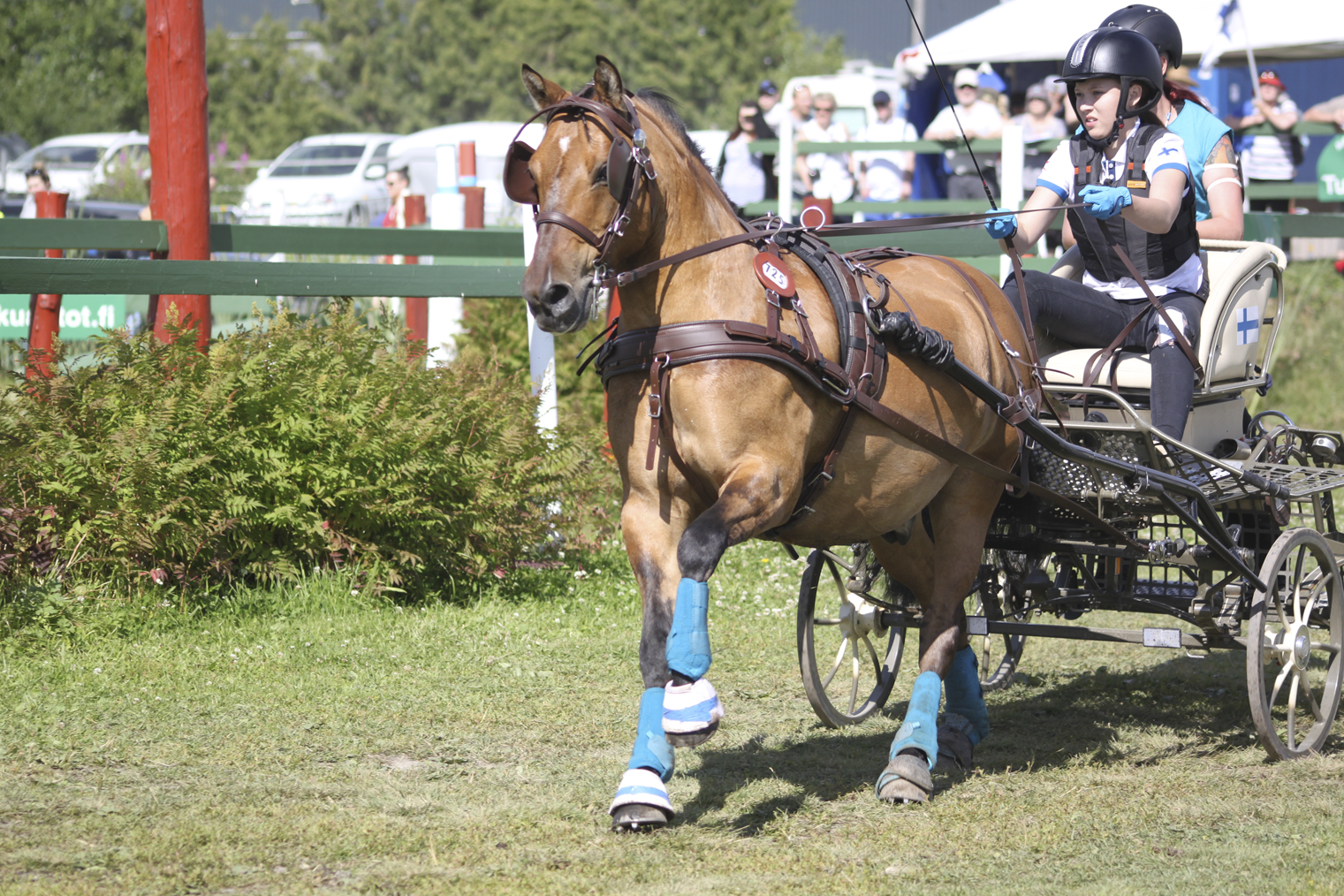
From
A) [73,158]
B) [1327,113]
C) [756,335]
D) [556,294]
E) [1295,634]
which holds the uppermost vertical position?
[73,158]

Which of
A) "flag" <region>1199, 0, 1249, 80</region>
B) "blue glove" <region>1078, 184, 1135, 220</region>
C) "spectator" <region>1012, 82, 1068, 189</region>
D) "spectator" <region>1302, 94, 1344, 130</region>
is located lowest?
"blue glove" <region>1078, 184, 1135, 220</region>

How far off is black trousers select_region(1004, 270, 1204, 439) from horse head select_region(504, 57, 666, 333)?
1.92 metres

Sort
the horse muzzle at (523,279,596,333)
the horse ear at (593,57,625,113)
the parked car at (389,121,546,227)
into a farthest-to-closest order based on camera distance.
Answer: the parked car at (389,121,546,227) < the horse ear at (593,57,625,113) < the horse muzzle at (523,279,596,333)

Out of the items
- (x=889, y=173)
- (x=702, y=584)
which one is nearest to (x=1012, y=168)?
(x=889, y=173)

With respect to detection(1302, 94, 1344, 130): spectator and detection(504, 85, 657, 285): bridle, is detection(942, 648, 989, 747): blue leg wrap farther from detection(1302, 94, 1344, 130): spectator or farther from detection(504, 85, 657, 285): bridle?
detection(1302, 94, 1344, 130): spectator

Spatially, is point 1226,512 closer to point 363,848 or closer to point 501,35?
point 363,848

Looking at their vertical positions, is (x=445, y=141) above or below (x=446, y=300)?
above

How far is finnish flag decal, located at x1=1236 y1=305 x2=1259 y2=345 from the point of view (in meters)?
5.59

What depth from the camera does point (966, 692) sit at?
5461mm

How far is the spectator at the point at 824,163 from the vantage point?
15897 millimetres

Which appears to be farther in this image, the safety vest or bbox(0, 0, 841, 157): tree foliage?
bbox(0, 0, 841, 157): tree foliage

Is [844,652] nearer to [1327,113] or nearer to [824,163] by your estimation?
[824,163]

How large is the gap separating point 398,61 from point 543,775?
122ft

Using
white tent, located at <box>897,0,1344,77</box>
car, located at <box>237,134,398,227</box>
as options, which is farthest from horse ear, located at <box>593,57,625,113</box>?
car, located at <box>237,134,398,227</box>
